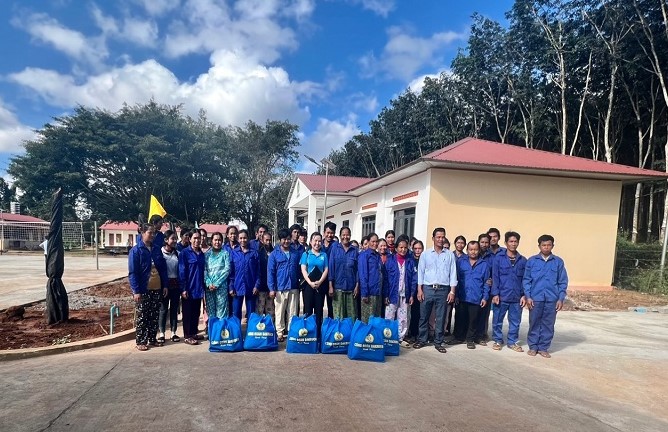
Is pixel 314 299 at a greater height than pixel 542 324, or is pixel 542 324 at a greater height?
pixel 314 299

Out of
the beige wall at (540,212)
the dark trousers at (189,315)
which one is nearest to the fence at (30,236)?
the beige wall at (540,212)

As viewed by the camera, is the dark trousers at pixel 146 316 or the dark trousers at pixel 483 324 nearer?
the dark trousers at pixel 146 316

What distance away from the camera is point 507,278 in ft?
19.4

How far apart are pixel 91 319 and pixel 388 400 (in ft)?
17.9

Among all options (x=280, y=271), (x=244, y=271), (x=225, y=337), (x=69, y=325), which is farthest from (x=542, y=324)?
(x=69, y=325)

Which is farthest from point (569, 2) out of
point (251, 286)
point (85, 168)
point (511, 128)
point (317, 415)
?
point (85, 168)

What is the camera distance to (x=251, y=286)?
5.64 m

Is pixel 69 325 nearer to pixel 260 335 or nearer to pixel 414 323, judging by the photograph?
pixel 260 335

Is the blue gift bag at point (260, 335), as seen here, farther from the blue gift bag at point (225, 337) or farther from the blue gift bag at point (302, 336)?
the blue gift bag at point (302, 336)

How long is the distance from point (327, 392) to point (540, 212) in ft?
33.6

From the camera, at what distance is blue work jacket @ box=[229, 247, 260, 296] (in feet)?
18.3

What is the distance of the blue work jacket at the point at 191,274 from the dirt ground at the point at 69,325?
4.99 feet

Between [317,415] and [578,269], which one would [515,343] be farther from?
[578,269]

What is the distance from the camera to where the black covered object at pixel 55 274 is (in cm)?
614
